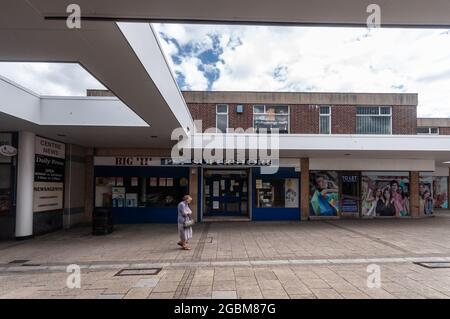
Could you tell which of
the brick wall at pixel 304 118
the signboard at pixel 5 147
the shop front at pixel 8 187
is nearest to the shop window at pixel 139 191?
the shop front at pixel 8 187

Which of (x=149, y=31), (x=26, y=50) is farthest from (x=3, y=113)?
(x=149, y=31)

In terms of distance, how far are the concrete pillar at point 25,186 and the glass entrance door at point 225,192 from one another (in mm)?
6805

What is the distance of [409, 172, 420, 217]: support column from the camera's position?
48.1ft

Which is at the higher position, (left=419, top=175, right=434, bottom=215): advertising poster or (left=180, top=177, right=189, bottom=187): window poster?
(left=180, top=177, right=189, bottom=187): window poster

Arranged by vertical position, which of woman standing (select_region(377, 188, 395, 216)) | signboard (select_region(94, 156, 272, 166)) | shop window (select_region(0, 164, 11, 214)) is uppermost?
signboard (select_region(94, 156, 272, 166))

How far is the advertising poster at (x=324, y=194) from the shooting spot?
14.1 meters

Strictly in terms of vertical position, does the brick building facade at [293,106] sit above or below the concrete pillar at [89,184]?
above

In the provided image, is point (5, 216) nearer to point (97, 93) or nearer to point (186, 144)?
point (186, 144)

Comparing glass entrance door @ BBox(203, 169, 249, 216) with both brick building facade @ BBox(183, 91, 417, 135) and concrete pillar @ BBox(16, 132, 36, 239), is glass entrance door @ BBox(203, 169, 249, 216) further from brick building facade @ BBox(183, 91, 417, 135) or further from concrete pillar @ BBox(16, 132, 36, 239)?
concrete pillar @ BBox(16, 132, 36, 239)

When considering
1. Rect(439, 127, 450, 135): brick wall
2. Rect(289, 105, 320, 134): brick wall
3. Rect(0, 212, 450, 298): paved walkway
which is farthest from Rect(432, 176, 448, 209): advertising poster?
Rect(0, 212, 450, 298): paved walkway

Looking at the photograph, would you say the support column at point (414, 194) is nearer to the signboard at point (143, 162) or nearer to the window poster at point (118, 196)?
the signboard at point (143, 162)

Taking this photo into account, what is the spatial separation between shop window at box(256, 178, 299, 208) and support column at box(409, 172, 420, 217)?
574cm

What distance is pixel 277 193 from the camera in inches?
547
